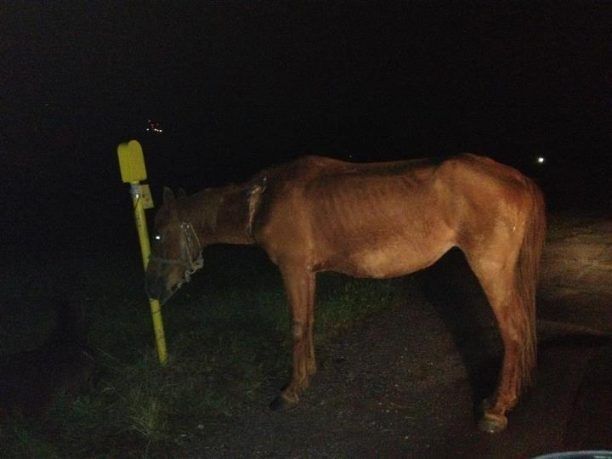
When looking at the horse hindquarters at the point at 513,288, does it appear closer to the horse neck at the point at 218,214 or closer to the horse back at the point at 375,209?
the horse back at the point at 375,209

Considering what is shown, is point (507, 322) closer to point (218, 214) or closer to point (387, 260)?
point (387, 260)

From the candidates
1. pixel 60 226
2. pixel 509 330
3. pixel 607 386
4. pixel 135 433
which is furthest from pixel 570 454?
pixel 60 226

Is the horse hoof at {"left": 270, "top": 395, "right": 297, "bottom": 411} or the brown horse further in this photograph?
the horse hoof at {"left": 270, "top": 395, "right": 297, "bottom": 411}

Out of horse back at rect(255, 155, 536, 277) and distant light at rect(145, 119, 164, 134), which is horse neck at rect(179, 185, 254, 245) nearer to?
horse back at rect(255, 155, 536, 277)

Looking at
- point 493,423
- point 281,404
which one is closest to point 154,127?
point 281,404

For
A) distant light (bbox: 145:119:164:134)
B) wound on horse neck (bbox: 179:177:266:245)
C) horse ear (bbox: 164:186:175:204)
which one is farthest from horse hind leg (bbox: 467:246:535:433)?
distant light (bbox: 145:119:164:134)

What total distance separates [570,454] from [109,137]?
35.6m

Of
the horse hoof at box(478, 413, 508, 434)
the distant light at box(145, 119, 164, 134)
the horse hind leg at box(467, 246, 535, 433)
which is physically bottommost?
the distant light at box(145, 119, 164, 134)

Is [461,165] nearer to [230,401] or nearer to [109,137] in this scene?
[230,401]

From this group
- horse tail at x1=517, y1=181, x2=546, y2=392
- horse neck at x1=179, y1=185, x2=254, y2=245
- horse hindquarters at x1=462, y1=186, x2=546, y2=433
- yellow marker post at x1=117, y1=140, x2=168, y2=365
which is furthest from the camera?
horse neck at x1=179, y1=185, x2=254, y2=245

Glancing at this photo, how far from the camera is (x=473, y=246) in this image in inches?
180

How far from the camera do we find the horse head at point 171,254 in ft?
17.8

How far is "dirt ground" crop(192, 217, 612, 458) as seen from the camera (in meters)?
4.30

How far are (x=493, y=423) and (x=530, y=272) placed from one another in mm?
1162
